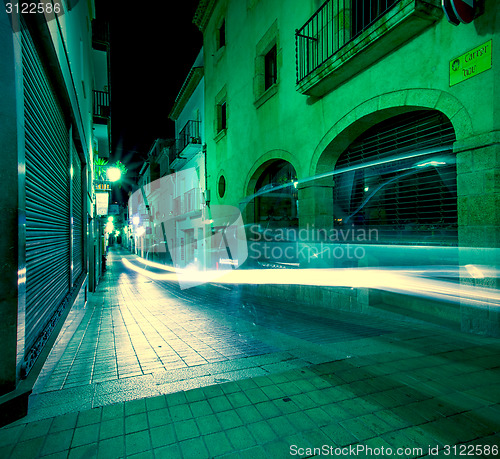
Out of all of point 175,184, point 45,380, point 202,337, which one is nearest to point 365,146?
point 202,337

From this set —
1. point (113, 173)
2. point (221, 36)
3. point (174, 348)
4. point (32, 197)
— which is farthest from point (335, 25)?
point (113, 173)

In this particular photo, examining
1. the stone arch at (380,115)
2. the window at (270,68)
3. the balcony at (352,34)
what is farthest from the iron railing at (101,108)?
the stone arch at (380,115)

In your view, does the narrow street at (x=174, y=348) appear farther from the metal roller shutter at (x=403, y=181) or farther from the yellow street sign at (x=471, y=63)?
the yellow street sign at (x=471, y=63)

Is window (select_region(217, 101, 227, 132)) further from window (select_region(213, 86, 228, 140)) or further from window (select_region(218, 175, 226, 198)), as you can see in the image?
window (select_region(218, 175, 226, 198))

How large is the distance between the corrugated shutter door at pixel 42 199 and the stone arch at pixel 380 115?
20.0 ft

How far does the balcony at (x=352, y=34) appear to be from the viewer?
18.4 ft

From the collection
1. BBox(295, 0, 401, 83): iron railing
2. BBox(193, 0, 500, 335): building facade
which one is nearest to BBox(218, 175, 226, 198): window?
BBox(193, 0, 500, 335): building facade

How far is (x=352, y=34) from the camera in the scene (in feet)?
25.2

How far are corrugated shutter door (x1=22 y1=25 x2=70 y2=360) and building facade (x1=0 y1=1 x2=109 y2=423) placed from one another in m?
0.01

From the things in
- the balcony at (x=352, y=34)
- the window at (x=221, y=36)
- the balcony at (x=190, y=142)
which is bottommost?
the balcony at (x=352, y=34)

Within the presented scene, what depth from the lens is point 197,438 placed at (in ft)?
7.94

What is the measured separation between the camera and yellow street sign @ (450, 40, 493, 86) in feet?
15.9

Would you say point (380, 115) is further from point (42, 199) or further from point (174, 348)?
point (42, 199)

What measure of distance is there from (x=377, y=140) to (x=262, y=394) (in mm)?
6746
